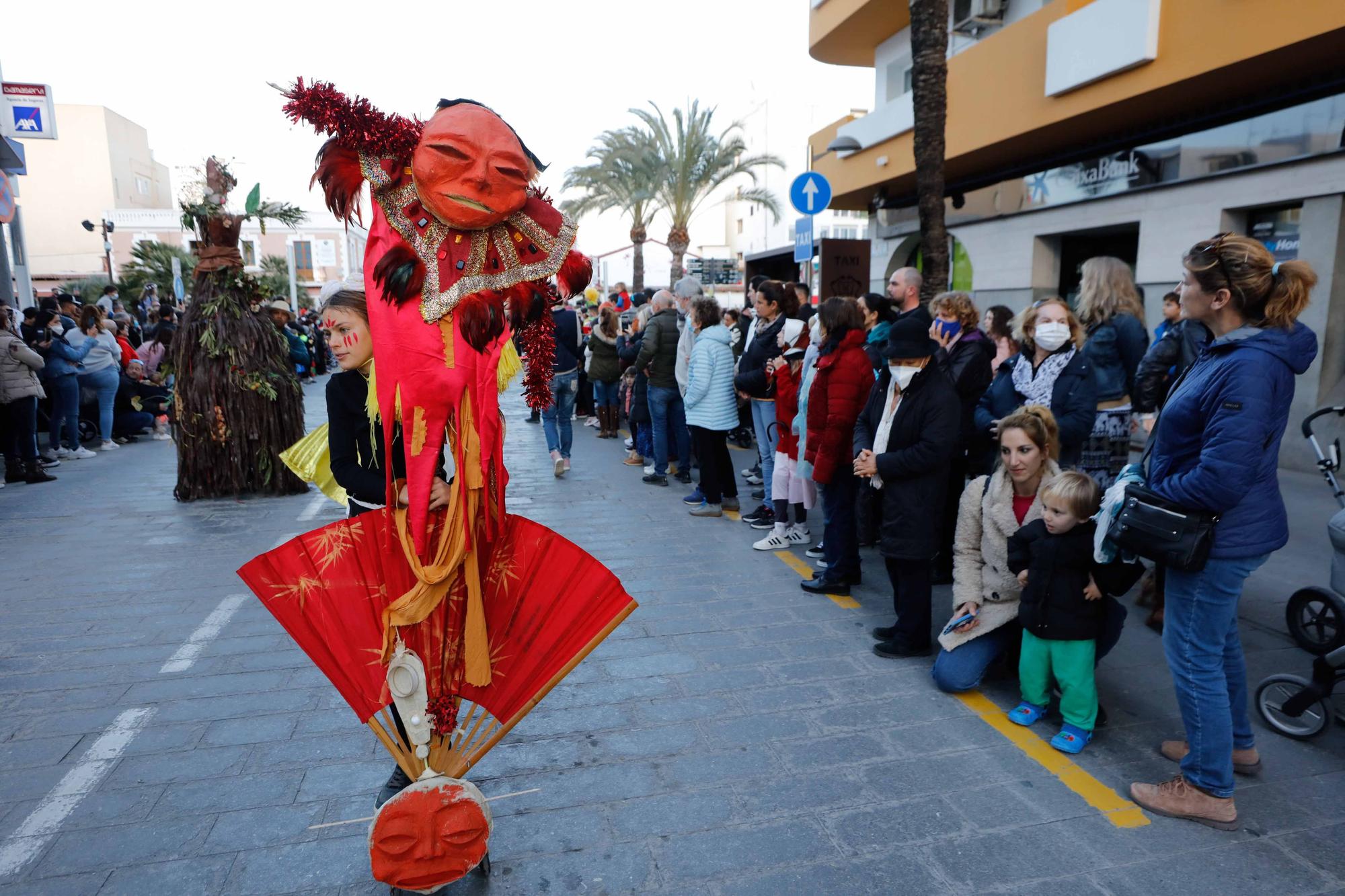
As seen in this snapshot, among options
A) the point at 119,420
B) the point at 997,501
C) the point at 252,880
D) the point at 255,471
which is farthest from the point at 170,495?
the point at 997,501

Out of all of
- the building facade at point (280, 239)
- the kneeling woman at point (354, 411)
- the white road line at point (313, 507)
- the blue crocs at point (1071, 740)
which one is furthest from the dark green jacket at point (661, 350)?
the building facade at point (280, 239)

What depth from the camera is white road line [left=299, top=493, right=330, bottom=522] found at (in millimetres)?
7137

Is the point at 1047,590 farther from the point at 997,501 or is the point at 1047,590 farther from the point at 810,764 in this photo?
the point at 810,764

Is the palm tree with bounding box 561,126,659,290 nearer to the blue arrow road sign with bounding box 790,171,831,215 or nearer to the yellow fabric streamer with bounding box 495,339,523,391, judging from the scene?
the blue arrow road sign with bounding box 790,171,831,215

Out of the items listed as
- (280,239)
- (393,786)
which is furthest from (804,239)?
(280,239)

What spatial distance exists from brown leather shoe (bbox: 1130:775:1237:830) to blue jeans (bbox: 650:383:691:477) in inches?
223

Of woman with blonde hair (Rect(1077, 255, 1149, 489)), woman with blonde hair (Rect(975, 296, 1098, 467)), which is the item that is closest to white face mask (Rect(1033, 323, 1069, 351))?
woman with blonde hair (Rect(975, 296, 1098, 467))

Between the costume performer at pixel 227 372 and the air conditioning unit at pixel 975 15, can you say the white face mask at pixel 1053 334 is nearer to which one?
the costume performer at pixel 227 372

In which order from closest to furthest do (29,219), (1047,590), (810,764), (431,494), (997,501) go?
(431,494)
(810,764)
(1047,590)
(997,501)
(29,219)

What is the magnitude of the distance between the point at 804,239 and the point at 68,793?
27.1 feet

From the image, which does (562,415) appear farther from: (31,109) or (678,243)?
(678,243)

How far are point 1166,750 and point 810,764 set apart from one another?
4.70ft

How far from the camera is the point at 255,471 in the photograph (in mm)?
7828

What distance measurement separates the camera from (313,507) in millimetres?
7543
